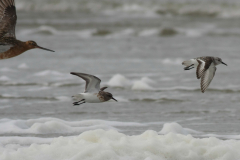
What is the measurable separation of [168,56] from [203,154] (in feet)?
23.8

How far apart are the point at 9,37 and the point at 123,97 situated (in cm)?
222

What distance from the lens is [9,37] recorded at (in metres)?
6.03

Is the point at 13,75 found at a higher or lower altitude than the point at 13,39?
lower

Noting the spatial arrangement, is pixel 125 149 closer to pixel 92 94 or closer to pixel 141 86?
pixel 92 94

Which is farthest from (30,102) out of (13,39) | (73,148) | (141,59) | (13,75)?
(141,59)

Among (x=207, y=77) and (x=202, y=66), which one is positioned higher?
(x=202, y=66)

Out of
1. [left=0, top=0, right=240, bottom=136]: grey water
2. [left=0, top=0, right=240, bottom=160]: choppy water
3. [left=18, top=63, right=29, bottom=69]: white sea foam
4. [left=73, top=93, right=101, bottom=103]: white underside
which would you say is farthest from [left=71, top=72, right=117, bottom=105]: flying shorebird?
[left=18, top=63, right=29, bottom=69]: white sea foam

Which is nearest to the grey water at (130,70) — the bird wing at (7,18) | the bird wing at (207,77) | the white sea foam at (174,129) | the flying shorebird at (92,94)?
the white sea foam at (174,129)

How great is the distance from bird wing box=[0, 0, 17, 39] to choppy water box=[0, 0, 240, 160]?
1046 mm

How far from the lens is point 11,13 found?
6242 mm

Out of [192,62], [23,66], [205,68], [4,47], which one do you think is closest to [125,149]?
[205,68]

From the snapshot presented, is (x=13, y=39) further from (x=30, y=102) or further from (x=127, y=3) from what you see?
(x=127, y=3)

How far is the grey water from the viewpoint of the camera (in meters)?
6.55

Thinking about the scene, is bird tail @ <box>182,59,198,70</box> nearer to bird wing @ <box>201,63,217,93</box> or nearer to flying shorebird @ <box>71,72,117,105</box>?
bird wing @ <box>201,63,217,93</box>
